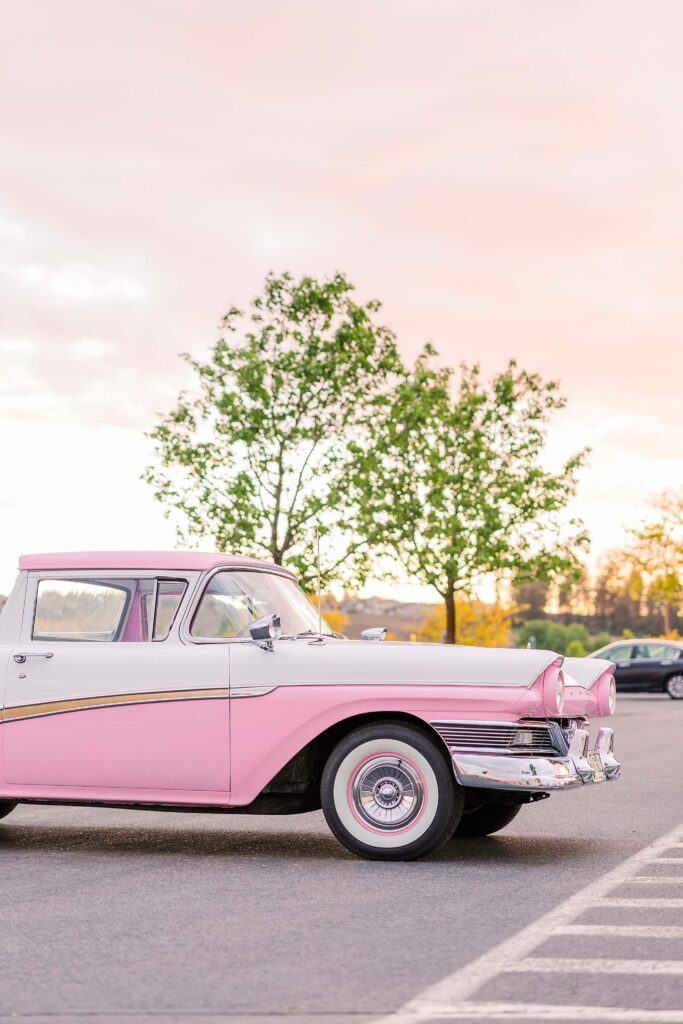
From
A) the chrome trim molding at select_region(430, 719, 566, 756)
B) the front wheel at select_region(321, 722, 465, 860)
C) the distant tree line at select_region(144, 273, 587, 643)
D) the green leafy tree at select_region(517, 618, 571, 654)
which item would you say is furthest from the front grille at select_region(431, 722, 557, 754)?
the green leafy tree at select_region(517, 618, 571, 654)

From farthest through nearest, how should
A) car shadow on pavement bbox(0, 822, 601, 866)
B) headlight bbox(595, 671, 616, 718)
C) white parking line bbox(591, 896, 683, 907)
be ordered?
1. headlight bbox(595, 671, 616, 718)
2. car shadow on pavement bbox(0, 822, 601, 866)
3. white parking line bbox(591, 896, 683, 907)

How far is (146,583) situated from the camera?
8430 millimetres

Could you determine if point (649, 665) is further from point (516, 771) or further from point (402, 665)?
point (516, 771)

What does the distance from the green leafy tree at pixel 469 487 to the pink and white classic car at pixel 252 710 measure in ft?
95.1

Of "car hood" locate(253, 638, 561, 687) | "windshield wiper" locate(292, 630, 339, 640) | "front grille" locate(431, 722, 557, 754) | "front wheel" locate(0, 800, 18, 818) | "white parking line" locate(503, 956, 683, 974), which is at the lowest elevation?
"white parking line" locate(503, 956, 683, 974)

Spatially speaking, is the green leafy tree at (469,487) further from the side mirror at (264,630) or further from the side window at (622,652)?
the side mirror at (264,630)

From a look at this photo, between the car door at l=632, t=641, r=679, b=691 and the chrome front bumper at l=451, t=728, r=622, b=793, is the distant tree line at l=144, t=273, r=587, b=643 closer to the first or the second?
the car door at l=632, t=641, r=679, b=691

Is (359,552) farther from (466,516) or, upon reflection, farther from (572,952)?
(572,952)

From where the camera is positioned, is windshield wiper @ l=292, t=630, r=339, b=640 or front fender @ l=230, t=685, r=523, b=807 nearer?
front fender @ l=230, t=685, r=523, b=807

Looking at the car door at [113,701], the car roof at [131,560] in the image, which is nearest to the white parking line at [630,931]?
the car door at [113,701]

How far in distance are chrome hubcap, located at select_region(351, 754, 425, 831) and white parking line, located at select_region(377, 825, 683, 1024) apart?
4.18 feet

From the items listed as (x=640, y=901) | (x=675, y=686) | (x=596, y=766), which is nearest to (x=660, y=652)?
(x=675, y=686)

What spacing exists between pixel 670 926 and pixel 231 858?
289 cm

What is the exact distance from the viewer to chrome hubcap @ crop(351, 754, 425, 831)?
306 inches
